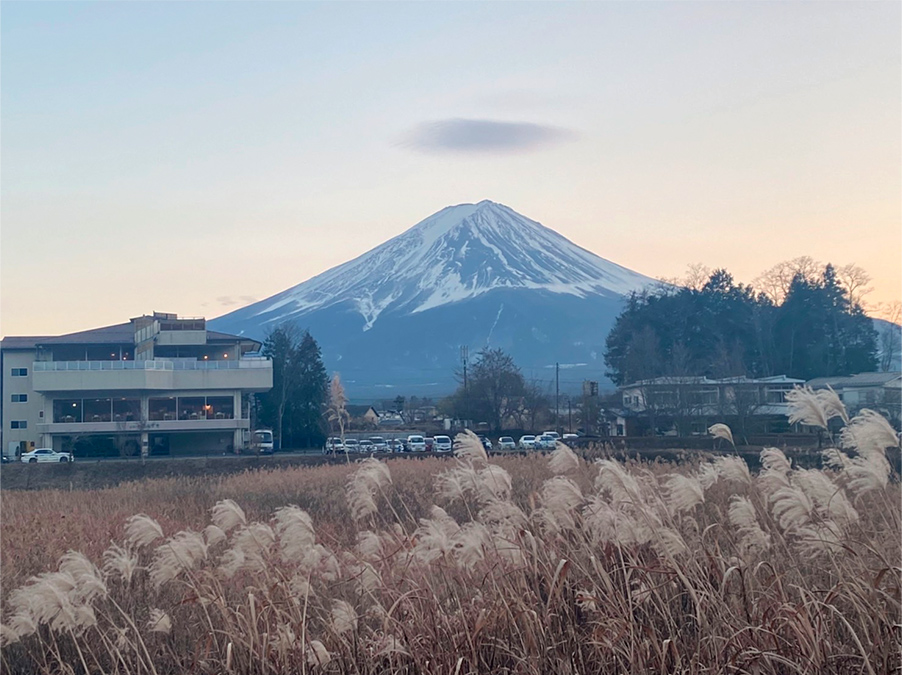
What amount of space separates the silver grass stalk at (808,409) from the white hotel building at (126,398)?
156 feet

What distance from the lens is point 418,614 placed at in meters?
4.72

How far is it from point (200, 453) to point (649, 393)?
25734 millimetres

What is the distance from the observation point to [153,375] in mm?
52375

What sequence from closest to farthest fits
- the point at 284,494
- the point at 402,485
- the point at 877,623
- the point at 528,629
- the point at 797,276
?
the point at 877,623 → the point at 528,629 → the point at 402,485 → the point at 284,494 → the point at 797,276

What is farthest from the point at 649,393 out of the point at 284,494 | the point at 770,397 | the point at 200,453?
the point at 284,494

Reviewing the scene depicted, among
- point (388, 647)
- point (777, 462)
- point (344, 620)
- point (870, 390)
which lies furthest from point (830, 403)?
point (870, 390)

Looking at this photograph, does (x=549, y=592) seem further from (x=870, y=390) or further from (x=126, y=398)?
(x=126, y=398)

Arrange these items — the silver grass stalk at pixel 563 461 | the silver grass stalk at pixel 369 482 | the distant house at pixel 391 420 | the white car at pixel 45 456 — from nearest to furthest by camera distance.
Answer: the silver grass stalk at pixel 563 461
the silver grass stalk at pixel 369 482
the white car at pixel 45 456
the distant house at pixel 391 420

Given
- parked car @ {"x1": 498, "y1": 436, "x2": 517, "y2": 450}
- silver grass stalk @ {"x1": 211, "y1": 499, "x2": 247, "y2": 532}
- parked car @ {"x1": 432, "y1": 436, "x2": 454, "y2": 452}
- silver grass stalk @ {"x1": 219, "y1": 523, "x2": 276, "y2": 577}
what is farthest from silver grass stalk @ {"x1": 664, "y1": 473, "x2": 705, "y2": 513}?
parked car @ {"x1": 498, "y1": 436, "x2": 517, "y2": 450}

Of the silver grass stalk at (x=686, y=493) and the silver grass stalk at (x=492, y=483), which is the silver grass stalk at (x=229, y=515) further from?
the silver grass stalk at (x=686, y=493)

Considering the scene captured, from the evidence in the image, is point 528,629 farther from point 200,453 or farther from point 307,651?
point 200,453

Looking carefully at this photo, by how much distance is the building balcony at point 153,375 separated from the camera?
169 ft

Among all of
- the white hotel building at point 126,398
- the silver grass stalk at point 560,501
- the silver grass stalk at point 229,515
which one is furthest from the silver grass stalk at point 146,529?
the white hotel building at point 126,398

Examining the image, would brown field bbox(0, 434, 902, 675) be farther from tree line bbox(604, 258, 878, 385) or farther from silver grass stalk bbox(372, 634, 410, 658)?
tree line bbox(604, 258, 878, 385)
